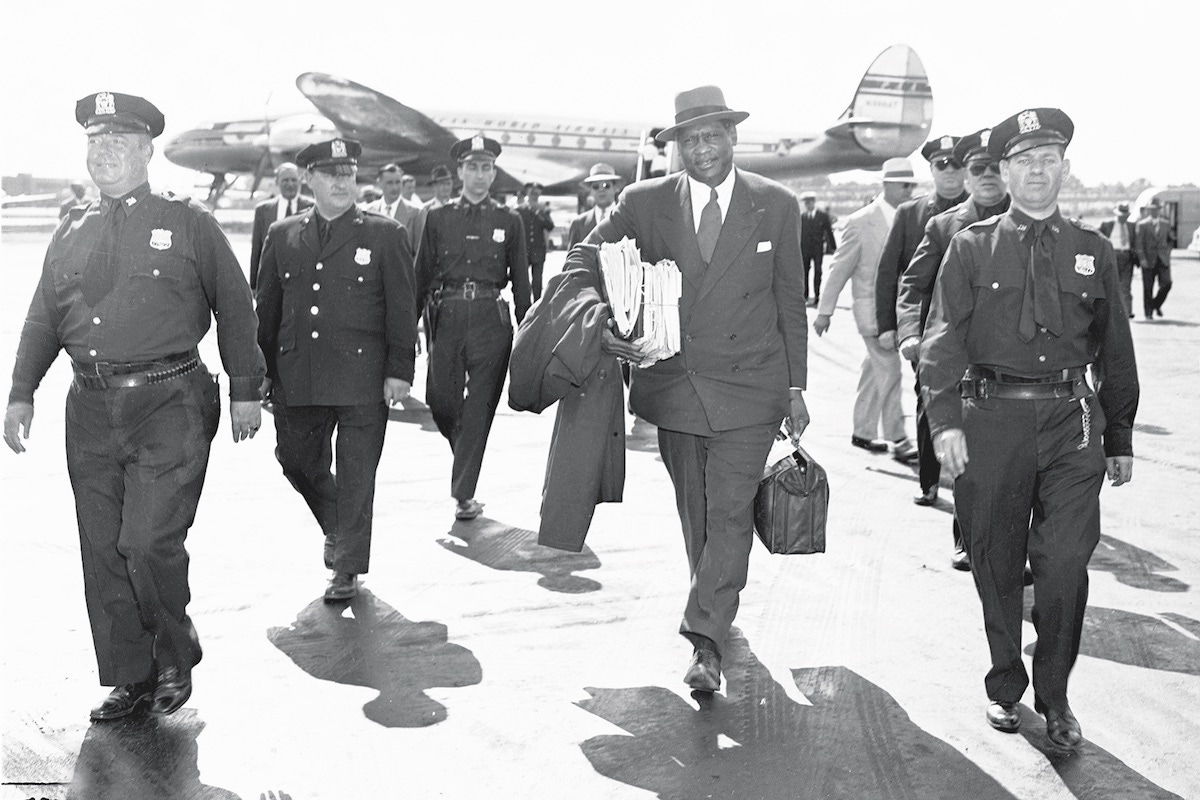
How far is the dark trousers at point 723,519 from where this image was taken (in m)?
4.49

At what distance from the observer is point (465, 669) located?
4.70 metres

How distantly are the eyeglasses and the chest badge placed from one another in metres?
4.16

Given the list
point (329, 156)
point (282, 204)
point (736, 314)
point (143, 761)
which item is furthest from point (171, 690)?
point (282, 204)

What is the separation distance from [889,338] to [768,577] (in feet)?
6.82

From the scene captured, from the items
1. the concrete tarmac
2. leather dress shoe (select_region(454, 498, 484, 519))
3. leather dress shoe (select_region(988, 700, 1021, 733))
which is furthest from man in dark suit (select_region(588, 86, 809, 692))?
leather dress shoe (select_region(454, 498, 484, 519))

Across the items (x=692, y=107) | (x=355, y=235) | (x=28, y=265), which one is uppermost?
(x=692, y=107)

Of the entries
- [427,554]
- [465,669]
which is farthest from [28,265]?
[465,669]

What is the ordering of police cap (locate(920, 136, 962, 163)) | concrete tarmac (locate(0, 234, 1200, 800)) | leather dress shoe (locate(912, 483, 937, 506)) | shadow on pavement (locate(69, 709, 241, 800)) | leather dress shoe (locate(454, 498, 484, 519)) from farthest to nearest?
police cap (locate(920, 136, 962, 163))
leather dress shoe (locate(912, 483, 937, 506))
leather dress shoe (locate(454, 498, 484, 519))
concrete tarmac (locate(0, 234, 1200, 800))
shadow on pavement (locate(69, 709, 241, 800))

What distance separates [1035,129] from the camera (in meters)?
4.23

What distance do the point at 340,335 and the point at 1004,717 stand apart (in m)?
3.34

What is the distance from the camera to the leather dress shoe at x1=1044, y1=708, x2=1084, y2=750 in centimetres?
396

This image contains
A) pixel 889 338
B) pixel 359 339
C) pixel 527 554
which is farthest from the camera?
pixel 889 338

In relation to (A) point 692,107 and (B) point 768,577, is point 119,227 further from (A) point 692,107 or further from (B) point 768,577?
(B) point 768,577

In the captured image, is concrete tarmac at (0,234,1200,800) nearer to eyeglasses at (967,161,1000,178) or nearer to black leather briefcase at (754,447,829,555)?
black leather briefcase at (754,447,829,555)
